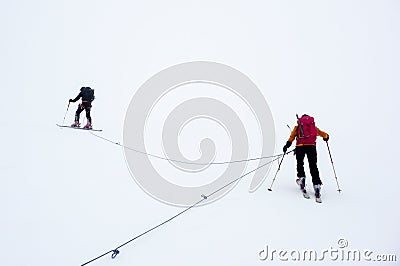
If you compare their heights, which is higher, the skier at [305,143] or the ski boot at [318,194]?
the skier at [305,143]

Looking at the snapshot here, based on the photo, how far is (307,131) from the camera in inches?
234

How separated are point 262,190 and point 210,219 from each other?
233 cm

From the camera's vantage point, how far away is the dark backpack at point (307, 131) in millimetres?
5906

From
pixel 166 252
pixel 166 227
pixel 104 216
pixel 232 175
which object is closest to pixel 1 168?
pixel 104 216

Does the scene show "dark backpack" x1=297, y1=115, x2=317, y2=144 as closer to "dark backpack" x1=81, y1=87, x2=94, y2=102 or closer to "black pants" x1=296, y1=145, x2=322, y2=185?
"black pants" x1=296, y1=145, x2=322, y2=185

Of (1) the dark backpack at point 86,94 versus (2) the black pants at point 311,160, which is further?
(1) the dark backpack at point 86,94

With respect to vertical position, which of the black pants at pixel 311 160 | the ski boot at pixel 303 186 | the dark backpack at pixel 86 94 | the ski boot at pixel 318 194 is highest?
the dark backpack at pixel 86 94

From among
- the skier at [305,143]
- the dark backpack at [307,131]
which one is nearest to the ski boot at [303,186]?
the skier at [305,143]

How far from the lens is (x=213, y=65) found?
9481 centimetres

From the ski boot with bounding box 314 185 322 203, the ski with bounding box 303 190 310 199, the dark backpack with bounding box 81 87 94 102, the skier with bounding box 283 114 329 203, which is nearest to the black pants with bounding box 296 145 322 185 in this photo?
the skier with bounding box 283 114 329 203

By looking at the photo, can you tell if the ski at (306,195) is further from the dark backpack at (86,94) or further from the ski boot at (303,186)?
the dark backpack at (86,94)

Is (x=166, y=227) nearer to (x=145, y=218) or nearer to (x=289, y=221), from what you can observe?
(x=145, y=218)

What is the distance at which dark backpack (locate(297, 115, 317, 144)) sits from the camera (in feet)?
19.4

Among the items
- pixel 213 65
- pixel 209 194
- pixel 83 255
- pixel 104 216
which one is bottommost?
pixel 83 255
